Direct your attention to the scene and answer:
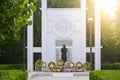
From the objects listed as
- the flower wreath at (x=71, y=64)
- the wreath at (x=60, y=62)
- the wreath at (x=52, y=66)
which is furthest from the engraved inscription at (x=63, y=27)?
the wreath at (x=52, y=66)

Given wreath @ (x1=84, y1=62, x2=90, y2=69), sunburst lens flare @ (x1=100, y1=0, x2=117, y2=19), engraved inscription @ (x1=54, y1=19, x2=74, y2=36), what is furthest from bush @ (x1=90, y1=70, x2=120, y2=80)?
sunburst lens flare @ (x1=100, y1=0, x2=117, y2=19)

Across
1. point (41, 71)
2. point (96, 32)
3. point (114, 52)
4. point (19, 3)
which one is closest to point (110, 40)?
point (114, 52)

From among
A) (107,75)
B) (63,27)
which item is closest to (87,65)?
(63,27)

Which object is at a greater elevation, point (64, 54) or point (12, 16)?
point (12, 16)

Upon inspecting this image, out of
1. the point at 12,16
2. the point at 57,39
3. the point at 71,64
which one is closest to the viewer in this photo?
the point at 12,16

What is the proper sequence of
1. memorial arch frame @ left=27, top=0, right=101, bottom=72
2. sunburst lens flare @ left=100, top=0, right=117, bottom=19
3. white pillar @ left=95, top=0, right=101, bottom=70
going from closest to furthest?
white pillar @ left=95, top=0, right=101, bottom=70, memorial arch frame @ left=27, top=0, right=101, bottom=72, sunburst lens flare @ left=100, top=0, right=117, bottom=19

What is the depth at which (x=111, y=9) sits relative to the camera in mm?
43344

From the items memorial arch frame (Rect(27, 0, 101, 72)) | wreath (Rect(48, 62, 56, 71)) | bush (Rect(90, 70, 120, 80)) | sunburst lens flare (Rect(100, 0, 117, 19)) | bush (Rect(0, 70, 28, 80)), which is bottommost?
wreath (Rect(48, 62, 56, 71))

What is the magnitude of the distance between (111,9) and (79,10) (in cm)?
1227

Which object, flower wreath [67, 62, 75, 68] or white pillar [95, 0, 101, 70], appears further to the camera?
white pillar [95, 0, 101, 70]

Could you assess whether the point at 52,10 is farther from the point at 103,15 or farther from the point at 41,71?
the point at 103,15

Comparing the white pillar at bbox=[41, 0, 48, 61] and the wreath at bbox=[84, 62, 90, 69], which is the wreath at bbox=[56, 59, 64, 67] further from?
the wreath at bbox=[84, 62, 90, 69]

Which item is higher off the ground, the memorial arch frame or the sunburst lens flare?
the sunburst lens flare

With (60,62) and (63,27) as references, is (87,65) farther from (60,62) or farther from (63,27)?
(63,27)
